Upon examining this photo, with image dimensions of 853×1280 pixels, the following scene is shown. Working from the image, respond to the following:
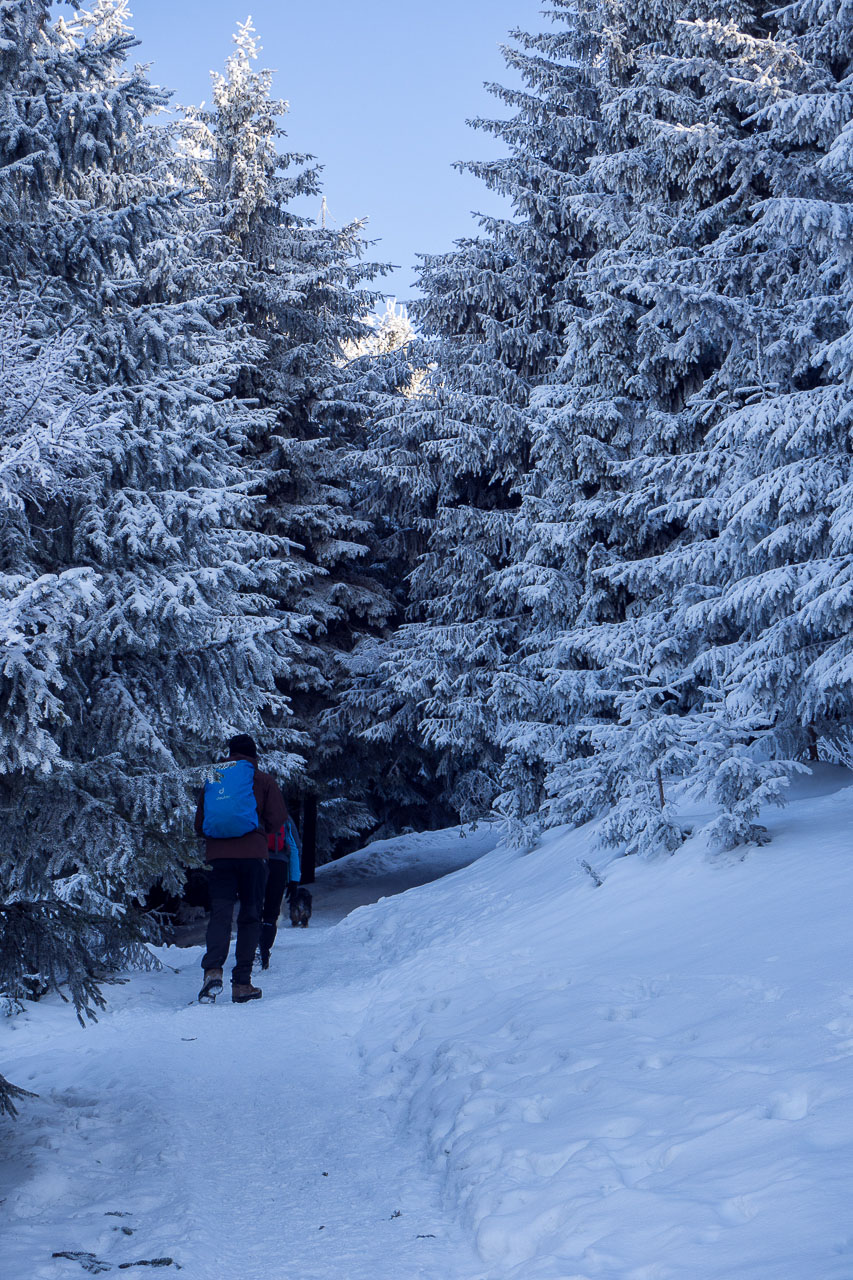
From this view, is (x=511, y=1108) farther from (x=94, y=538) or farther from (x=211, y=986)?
(x=94, y=538)

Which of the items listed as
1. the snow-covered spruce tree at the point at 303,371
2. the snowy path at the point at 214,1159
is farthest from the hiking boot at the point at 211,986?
the snow-covered spruce tree at the point at 303,371

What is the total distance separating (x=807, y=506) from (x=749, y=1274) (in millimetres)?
7093

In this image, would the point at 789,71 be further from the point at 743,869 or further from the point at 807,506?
the point at 743,869

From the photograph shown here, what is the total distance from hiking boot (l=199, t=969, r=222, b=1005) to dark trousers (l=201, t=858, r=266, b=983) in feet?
0.27

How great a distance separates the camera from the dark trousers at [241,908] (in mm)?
7234

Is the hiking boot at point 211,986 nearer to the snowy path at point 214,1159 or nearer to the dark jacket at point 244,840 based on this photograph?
the snowy path at point 214,1159

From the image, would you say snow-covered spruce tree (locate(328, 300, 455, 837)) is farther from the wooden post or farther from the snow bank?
the snow bank

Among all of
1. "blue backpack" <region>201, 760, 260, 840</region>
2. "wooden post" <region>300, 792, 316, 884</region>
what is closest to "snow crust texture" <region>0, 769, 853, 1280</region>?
"blue backpack" <region>201, 760, 260, 840</region>

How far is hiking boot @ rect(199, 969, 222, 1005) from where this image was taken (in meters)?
7.07

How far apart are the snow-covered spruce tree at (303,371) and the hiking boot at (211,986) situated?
316 inches

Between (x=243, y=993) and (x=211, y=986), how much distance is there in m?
0.25

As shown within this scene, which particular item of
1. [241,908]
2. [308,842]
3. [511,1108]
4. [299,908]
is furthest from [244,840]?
[308,842]

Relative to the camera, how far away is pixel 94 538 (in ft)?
24.6

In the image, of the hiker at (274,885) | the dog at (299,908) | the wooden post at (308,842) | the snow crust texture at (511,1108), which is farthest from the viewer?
the wooden post at (308,842)
